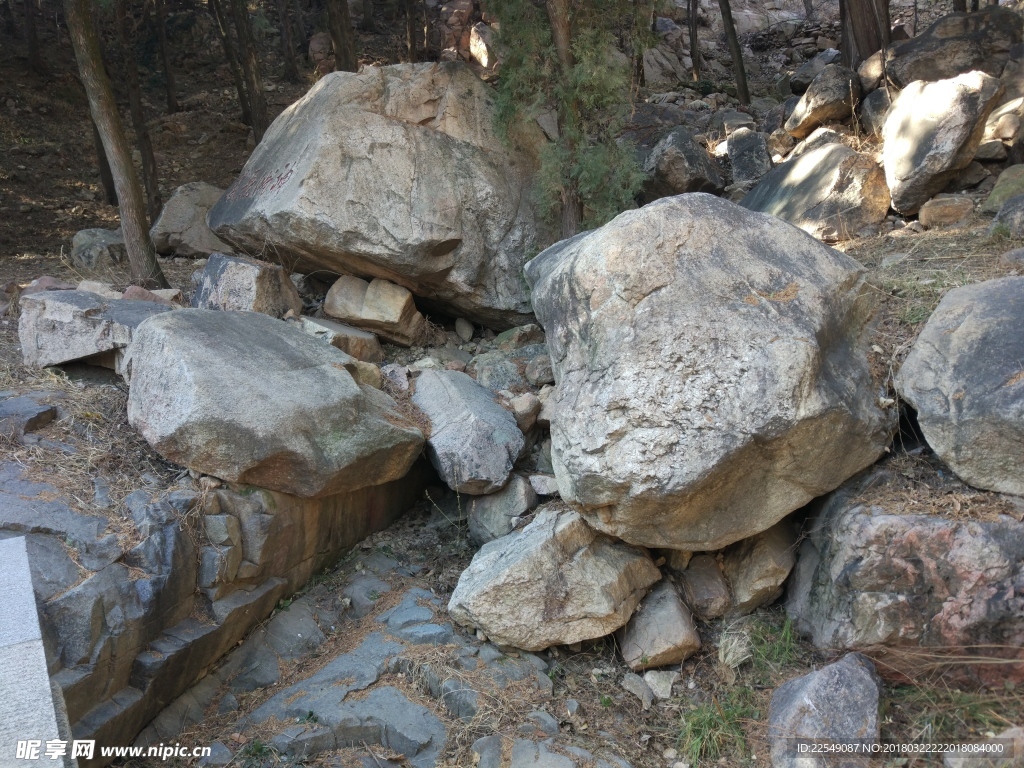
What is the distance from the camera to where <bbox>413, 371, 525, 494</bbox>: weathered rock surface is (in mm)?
4996

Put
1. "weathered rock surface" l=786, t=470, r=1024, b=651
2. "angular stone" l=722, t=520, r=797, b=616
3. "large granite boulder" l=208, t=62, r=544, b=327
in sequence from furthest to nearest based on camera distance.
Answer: "large granite boulder" l=208, t=62, r=544, b=327
"angular stone" l=722, t=520, r=797, b=616
"weathered rock surface" l=786, t=470, r=1024, b=651

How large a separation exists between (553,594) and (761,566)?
3.67ft

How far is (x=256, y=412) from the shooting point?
441 centimetres

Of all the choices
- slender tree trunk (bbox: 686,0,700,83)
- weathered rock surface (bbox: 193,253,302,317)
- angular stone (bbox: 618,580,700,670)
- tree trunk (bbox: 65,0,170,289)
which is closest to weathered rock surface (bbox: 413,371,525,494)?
angular stone (bbox: 618,580,700,670)

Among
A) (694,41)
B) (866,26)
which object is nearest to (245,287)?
(866,26)

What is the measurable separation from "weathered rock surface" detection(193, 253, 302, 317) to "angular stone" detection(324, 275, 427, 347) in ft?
1.13

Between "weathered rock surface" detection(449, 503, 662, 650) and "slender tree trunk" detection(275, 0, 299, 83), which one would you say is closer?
"weathered rock surface" detection(449, 503, 662, 650)

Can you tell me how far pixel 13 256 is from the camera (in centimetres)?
914

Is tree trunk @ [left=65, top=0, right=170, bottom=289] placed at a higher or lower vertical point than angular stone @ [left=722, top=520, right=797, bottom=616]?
higher

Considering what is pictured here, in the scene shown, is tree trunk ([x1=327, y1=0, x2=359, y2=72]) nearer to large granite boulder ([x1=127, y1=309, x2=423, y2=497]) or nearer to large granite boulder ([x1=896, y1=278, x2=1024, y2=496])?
large granite boulder ([x1=127, y1=309, x2=423, y2=497])

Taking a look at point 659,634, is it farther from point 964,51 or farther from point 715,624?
point 964,51

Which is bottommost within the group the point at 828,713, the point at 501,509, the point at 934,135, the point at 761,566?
the point at 828,713

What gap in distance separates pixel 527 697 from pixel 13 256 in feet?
26.2

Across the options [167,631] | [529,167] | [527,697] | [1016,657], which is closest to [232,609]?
[167,631]
